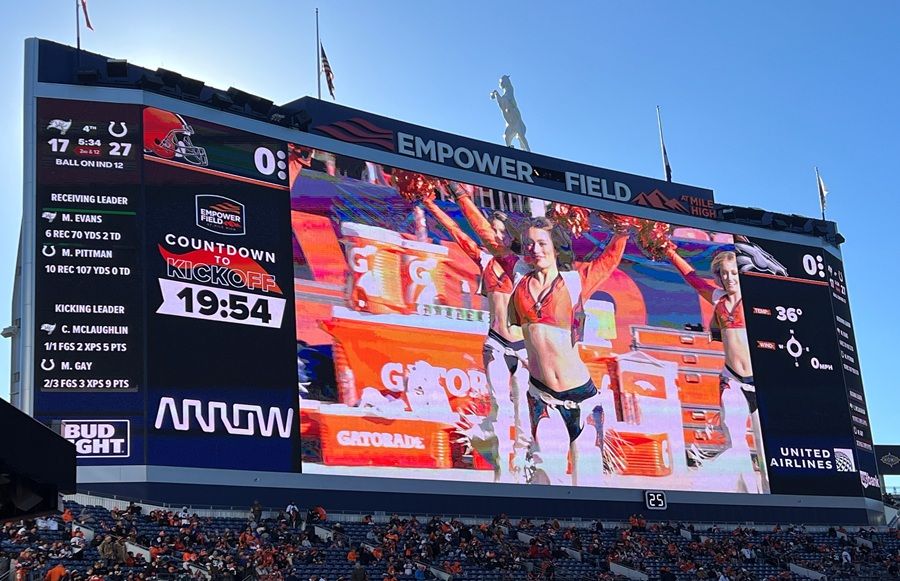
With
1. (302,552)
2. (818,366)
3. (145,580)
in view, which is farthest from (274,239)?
(818,366)

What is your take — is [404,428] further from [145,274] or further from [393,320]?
[145,274]

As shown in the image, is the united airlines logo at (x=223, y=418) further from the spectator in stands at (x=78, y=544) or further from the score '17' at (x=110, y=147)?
the score '17' at (x=110, y=147)

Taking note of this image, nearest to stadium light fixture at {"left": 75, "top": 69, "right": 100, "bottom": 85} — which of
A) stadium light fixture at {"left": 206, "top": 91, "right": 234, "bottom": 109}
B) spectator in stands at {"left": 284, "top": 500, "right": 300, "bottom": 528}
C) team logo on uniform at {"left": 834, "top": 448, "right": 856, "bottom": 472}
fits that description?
stadium light fixture at {"left": 206, "top": 91, "right": 234, "bottom": 109}

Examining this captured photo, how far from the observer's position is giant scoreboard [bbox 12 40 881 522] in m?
30.0

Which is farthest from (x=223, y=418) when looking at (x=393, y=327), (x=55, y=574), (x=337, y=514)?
(x=55, y=574)

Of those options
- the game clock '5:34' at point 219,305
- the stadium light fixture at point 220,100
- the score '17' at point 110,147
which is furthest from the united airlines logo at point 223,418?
the stadium light fixture at point 220,100

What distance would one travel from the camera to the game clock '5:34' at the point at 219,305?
30594 millimetres

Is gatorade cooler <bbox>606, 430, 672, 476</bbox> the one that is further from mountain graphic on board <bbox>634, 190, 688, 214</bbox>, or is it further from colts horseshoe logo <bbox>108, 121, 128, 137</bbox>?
colts horseshoe logo <bbox>108, 121, 128, 137</bbox>

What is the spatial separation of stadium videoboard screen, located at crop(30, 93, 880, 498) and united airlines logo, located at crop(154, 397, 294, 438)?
5cm

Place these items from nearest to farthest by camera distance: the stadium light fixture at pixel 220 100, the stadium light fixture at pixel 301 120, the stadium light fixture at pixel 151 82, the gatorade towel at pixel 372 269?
1. the stadium light fixture at pixel 151 82
2. the stadium light fixture at pixel 220 100
3. the gatorade towel at pixel 372 269
4. the stadium light fixture at pixel 301 120

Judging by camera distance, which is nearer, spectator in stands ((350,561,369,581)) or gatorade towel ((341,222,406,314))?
spectator in stands ((350,561,369,581))

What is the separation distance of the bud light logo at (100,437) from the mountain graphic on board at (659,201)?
19.2 metres

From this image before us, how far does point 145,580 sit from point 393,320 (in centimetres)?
1075

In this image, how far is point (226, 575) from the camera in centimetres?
2608
